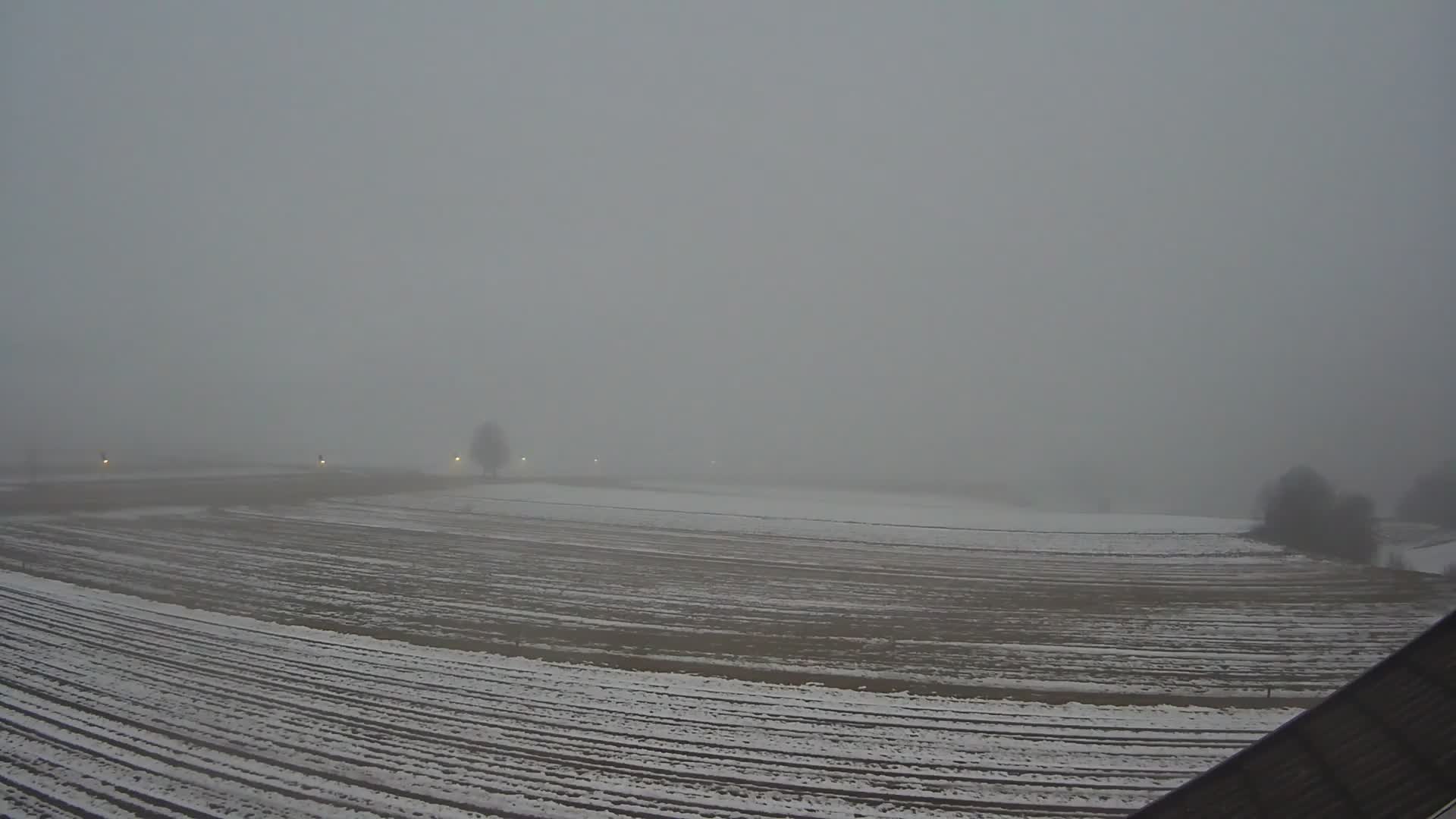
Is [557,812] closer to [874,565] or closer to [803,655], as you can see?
[803,655]

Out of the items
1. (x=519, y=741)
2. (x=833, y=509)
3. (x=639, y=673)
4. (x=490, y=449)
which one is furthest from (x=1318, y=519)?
(x=490, y=449)

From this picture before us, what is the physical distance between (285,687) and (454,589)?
26.5ft

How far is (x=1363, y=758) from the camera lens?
6.84 ft

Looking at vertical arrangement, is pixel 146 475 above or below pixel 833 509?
above

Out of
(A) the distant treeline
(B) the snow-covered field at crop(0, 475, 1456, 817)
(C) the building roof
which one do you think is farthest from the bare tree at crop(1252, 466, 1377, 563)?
(C) the building roof

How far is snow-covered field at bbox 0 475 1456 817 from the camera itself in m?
9.20

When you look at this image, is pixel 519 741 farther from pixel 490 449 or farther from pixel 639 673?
pixel 490 449

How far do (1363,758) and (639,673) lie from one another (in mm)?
12703

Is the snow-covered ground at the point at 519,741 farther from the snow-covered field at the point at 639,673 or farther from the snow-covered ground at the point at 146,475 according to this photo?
the snow-covered ground at the point at 146,475

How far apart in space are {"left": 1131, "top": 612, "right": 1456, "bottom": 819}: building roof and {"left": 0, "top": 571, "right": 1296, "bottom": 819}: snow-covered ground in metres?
7.31

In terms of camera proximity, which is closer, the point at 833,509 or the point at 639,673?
the point at 639,673

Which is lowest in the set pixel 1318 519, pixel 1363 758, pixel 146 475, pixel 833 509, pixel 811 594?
pixel 833 509

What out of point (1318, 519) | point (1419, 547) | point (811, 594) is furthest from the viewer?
point (1419, 547)

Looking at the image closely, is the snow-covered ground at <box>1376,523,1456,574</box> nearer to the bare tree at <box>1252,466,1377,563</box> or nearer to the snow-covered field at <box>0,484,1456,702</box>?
the bare tree at <box>1252,466,1377,563</box>
